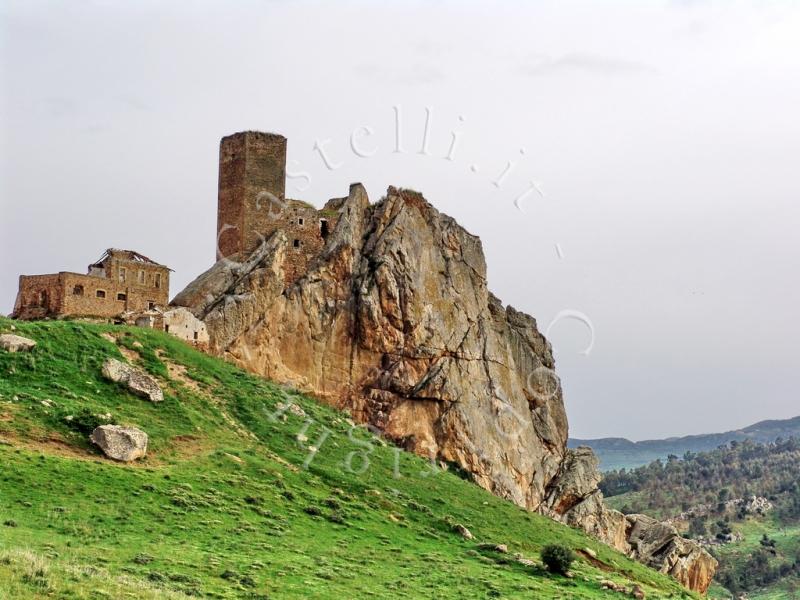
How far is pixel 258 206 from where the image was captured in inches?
2504

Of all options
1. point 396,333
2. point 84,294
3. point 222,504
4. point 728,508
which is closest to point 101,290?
point 84,294

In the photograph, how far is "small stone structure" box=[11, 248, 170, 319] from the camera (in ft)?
183

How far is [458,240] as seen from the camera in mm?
69750

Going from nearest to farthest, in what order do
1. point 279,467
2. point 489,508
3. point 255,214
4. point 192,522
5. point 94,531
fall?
point 94,531, point 192,522, point 279,467, point 489,508, point 255,214

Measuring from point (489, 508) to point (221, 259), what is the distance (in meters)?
20.6

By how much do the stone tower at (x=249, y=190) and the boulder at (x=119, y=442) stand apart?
20644 millimetres

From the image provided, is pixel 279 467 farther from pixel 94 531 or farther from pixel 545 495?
pixel 545 495

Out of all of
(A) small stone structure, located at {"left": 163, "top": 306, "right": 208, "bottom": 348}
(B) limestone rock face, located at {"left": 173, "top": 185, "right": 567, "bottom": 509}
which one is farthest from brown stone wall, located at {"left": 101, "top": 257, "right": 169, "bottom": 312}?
(B) limestone rock face, located at {"left": 173, "top": 185, "right": 567, "bottom": 509}

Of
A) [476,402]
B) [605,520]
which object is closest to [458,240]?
[476,402]

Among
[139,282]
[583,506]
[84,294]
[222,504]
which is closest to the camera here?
[222,504]

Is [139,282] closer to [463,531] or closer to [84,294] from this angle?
[84,294]

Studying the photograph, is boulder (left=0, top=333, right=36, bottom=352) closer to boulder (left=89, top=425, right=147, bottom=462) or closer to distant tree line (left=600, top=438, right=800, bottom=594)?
boulder (left=89, top=425, right=147, bottom=462)

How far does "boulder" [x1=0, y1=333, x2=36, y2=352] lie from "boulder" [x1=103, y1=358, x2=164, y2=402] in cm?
321

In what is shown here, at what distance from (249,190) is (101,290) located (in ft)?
35.6
